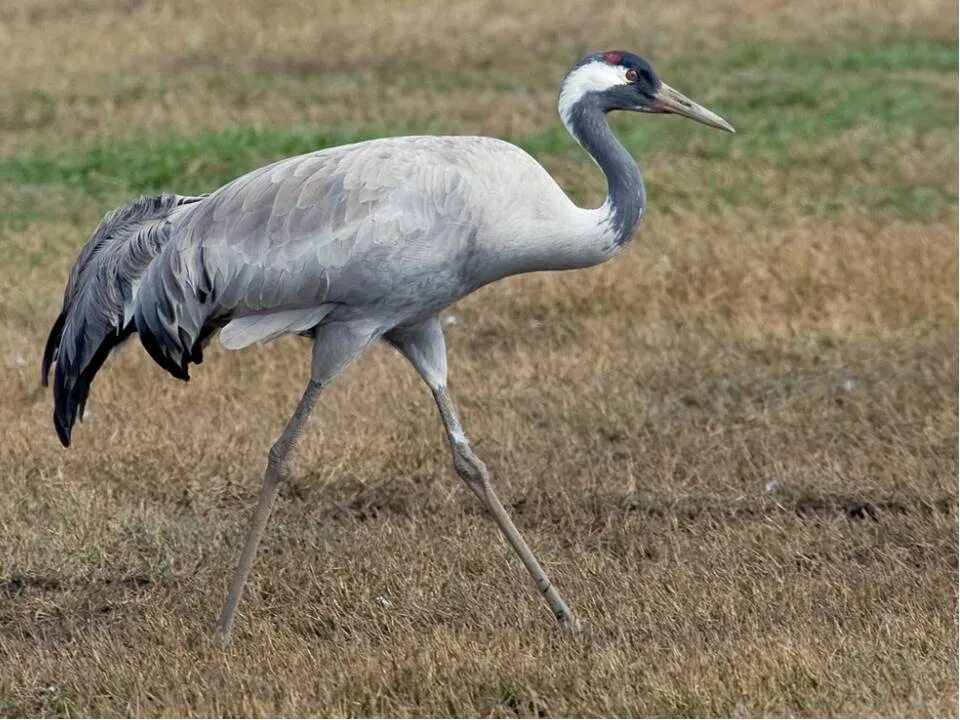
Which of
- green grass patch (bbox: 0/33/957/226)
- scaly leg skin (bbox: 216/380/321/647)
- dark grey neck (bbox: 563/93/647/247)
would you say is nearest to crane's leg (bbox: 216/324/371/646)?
scaly leg skin (bbox: 216/380/321/647)

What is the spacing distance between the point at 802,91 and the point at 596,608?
10.8 metres

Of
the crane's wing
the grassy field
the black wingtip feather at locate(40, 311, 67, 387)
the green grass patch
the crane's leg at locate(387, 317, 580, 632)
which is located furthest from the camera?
the green grass patch

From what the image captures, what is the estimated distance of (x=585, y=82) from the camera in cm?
541

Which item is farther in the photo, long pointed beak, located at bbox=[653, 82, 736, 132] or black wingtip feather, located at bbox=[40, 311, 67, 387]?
black wingtip feather, located at bbox=[40, 311, 67, 387]

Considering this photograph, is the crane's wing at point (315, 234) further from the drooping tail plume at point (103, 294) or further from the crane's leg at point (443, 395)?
Answer: the crane's leg at point (443, 395)

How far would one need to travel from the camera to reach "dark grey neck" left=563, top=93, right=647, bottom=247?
5.21 m

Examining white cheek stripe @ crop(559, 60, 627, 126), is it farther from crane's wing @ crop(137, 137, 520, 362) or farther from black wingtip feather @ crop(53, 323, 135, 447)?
black wingtip feather @ crop(53, 323, 135, 447)

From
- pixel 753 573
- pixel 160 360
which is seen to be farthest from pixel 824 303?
pixel 160 360

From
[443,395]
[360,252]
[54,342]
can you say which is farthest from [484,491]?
[54,342]

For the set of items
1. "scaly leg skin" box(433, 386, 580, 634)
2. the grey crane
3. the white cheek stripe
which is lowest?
"scaly leg skin" box(433, 386, 580, 634)

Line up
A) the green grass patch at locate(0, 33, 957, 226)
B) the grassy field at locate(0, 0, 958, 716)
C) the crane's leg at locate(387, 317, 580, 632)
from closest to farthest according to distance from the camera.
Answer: the grassy field at locate(0, 0, 958, 716), the crane's leg at locate(387, 317, 580, 632), the green grass patch at locate(0, 33, 957, 226)

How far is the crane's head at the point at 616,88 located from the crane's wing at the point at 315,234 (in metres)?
0.31

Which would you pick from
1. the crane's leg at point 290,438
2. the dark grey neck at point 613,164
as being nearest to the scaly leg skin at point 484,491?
the crane's leg at point 290,438

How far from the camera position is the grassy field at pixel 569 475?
15.2 ft
